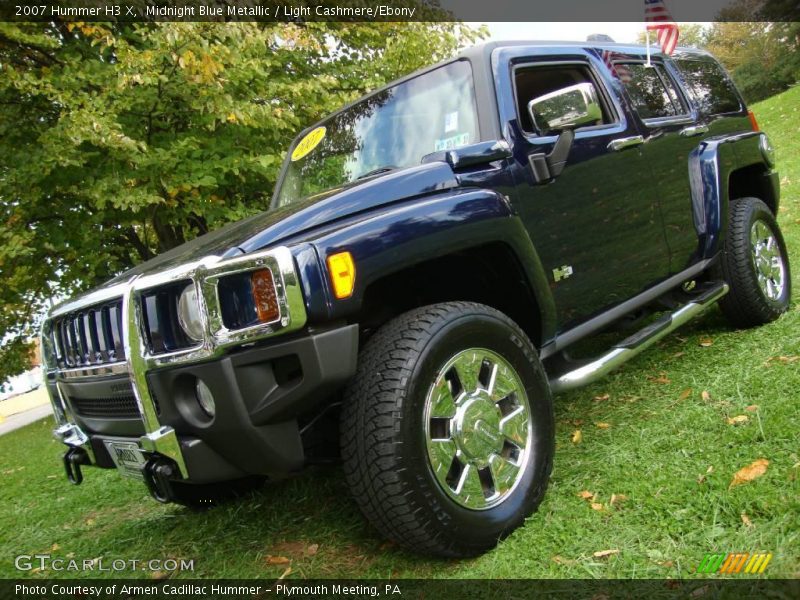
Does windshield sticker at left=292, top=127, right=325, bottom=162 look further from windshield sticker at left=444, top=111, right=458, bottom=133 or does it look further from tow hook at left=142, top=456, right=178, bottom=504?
tow hook at left=142, top=456, right=178, bottom=504

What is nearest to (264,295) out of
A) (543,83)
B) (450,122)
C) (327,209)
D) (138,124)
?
(327,209)

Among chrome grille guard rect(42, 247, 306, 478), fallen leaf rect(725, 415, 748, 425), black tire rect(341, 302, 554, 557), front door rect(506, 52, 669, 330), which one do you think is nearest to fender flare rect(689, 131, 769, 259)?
front door rect(506, 52, 669, 330)

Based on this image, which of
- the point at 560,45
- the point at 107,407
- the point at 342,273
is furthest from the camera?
the point at 560,45

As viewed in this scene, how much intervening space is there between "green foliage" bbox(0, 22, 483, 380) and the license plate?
439 cm

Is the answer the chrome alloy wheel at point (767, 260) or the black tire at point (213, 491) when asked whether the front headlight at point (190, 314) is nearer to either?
the black tire at point (213, 491)

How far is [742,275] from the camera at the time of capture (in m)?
4.05

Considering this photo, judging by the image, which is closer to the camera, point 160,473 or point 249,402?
point 249,402

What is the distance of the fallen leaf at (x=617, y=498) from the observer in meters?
2.52

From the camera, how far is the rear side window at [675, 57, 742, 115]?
4.42 metres

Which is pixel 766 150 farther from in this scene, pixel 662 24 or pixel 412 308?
pixel 412 308

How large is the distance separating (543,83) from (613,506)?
2.09 m

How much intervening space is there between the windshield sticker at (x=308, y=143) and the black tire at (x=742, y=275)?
2570 millimetres

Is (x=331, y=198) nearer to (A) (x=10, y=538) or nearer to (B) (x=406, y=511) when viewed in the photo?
(B) (x=406, y=511)

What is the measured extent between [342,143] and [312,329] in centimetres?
172
